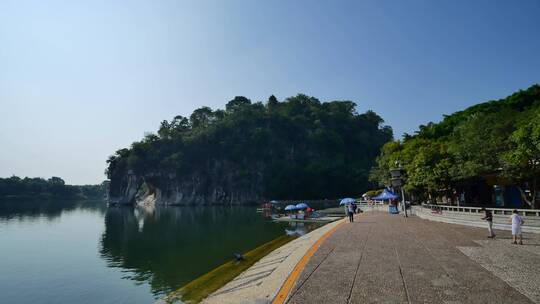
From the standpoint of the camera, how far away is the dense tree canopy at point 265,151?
13325 cm

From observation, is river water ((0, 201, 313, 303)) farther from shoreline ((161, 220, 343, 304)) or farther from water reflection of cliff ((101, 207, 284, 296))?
shoreline ((161, 220, 343, 304))

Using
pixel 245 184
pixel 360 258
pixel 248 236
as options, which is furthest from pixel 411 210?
pixel 245 184

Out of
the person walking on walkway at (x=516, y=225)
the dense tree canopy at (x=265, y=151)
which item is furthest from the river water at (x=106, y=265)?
the dense tree canopy at (x=265, y=151)

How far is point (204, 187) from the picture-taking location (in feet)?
478

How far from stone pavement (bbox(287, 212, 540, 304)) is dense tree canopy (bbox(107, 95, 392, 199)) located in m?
118

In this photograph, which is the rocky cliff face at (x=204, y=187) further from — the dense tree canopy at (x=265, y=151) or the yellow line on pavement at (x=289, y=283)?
the yellow line on pavement at (x=289, y=283)

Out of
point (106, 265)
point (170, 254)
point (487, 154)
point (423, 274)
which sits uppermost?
point (487, 154)

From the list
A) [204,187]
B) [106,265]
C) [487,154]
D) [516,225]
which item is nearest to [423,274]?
[516,225]

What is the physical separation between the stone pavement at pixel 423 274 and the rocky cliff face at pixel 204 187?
124248 mm

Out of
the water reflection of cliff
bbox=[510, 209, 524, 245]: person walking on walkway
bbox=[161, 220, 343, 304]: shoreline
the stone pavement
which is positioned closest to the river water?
the water reflection of cliff

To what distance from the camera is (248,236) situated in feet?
127

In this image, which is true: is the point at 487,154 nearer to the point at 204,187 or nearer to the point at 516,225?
the point at 516,225

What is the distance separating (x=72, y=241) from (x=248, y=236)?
862 inches

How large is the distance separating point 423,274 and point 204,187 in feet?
462
